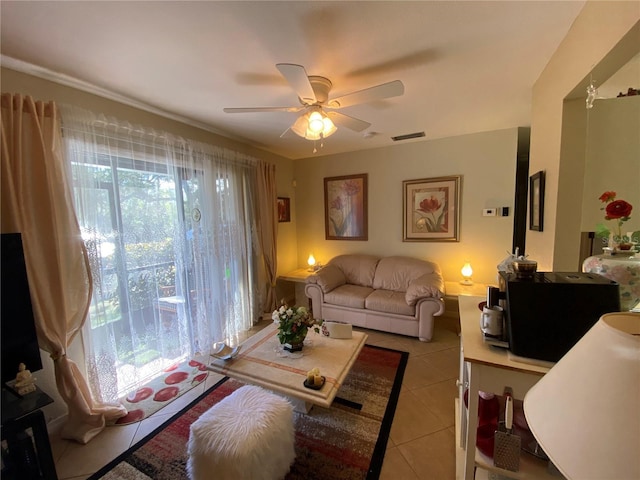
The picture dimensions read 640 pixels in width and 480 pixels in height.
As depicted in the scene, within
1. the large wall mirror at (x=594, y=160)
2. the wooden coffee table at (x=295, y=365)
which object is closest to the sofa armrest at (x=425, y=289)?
the wooden coffee table at (x=295, y=365)

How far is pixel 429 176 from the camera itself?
3.42m

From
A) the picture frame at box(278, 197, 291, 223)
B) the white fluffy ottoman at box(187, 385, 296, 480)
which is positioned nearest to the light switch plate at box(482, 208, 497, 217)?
the picture frame at box(278, 197, 291, 223)

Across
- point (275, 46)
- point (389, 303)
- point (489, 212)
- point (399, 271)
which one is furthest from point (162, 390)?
point (489, 212)

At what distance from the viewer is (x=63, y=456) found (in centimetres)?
156

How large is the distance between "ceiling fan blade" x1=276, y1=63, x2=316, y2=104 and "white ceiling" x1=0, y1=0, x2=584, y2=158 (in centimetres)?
20

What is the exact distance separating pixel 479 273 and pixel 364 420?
2477mm

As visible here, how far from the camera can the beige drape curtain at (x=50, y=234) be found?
1426 millimetres

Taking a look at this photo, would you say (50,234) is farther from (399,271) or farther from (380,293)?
(399,271)

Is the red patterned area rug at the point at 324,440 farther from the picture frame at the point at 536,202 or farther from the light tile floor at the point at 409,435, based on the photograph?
the picture frame at the point at 536,202

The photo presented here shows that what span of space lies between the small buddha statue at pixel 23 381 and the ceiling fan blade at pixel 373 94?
2377 mm

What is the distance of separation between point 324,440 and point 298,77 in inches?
88.0

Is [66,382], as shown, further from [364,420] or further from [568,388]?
[568,388]

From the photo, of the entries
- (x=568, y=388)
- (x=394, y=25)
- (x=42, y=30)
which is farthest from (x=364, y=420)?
(x=42, y=30)

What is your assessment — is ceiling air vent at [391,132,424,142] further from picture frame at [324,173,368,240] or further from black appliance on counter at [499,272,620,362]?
black appliance on counter at [499,272,620,362]
